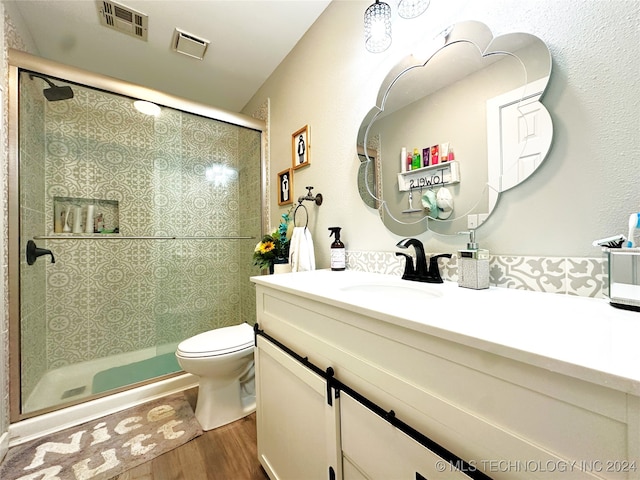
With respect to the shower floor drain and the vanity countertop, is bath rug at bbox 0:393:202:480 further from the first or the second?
the vanity countertop

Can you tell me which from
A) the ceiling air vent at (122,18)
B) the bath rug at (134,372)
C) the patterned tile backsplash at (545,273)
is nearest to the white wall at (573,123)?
the patterned tile backsplash at (545,273)

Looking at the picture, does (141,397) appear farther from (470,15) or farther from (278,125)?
(470,15)

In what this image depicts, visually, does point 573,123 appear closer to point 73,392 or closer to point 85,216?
point 73,392

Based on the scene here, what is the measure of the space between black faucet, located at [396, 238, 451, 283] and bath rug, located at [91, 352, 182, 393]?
180cm

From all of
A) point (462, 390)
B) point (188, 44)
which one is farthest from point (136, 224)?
point (462, 390)

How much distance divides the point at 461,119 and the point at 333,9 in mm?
1136

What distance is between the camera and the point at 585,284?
0.62 m

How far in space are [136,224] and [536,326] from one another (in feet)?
8.23

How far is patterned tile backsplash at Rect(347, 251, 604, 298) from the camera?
0.61 meters

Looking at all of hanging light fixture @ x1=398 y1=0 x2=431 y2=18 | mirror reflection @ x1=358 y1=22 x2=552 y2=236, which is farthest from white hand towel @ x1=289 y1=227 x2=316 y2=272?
hanging light fixture @ x1=398 y1=0 x2=431 y2=18

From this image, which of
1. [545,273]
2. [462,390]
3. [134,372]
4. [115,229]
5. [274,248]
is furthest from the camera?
[115,229]

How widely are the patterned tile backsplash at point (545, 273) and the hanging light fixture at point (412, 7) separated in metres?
0.89

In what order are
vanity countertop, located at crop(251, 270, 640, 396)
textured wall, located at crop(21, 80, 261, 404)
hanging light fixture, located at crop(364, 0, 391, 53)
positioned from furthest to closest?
1. textured wall, located at crop(21, 80, 261, 404)
2. hanging light fixture, located at crop(364, 0, 391, 53)
3. vanity countertop, located at crop(251, 270, 640, 396)

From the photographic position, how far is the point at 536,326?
42 cm
